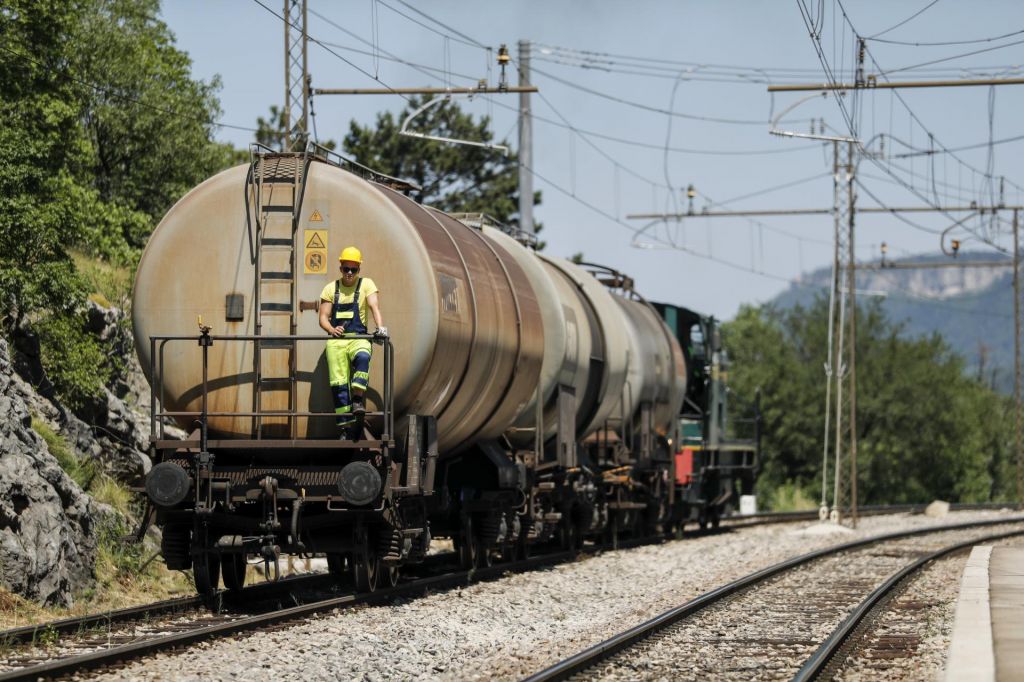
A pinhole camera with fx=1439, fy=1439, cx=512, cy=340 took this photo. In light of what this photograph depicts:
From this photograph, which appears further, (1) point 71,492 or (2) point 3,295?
(2) point 3,295

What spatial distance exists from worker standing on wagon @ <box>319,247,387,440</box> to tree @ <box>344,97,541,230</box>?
125 feet

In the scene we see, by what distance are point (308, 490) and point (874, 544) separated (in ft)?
53.9

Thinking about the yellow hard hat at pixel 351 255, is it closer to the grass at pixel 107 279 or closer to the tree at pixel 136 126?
the grass at pixel 107 279

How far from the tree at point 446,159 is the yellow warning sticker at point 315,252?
37391 millimetres

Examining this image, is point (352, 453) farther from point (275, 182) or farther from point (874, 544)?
point (874, 544)

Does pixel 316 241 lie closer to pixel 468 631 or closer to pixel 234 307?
pixel 234 307

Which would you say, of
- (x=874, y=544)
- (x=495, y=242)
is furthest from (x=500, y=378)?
(x=874, y=544)

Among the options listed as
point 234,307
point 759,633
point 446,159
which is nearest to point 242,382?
point 234,307

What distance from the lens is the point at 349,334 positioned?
12547 millimetres

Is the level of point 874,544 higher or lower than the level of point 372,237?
lower

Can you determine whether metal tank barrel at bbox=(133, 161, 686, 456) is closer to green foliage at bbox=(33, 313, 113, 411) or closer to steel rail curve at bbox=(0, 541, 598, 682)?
steel rail curve at bbox=(0, 541, 598, 682)

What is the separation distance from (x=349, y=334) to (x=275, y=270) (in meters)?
1.13

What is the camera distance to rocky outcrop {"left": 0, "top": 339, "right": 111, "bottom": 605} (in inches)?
496

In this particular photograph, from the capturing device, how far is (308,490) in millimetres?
12859
